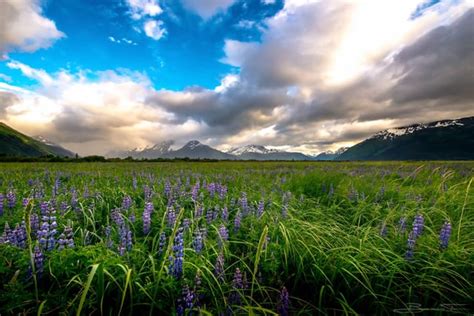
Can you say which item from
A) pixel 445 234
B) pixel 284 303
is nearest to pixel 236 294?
pixel 284 303

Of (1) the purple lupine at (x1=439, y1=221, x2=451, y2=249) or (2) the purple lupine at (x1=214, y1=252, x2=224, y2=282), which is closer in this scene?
(2) the purple lupine at (x1=214, y1=252, x2=224, y2=282)

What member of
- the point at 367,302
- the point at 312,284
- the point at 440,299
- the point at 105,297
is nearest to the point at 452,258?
the point at 440,299

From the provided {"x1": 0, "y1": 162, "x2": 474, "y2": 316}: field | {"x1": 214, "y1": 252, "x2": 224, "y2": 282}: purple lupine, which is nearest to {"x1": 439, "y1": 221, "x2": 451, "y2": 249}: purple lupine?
{"x1": 0, "y1": 162, "x2": 474, "y2": 316}: field

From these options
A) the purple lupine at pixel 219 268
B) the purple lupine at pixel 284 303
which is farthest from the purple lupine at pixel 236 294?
the purple lupine at pixel 284 303

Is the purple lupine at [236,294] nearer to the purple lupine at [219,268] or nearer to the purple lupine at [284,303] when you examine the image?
the purple lupine at [219,268]

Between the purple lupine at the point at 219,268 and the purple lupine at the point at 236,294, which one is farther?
the purple lupine at the point at 219,268

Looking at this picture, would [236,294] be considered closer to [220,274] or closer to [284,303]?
[220,274]

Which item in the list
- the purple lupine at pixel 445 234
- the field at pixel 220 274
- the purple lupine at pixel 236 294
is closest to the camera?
the field at pixel 220 274

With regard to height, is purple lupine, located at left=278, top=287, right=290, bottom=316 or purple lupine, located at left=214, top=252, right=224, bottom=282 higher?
purple lupine, located at left=214, top=252, right=224, bottom=282

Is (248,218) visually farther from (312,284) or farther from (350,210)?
(350,210)

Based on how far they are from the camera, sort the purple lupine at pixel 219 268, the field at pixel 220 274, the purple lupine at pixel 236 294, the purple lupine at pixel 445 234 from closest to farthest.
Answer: the field at pixel 220 274 < the purple lupine at pixel 236 294 < the purple lupine at pixel 219 268 < the purple lupine at pixel 445 234

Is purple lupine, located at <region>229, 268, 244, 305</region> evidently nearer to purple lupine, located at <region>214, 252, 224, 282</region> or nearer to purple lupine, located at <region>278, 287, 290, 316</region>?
purple lupine, located at <region>214, 252, 224, 282</region>

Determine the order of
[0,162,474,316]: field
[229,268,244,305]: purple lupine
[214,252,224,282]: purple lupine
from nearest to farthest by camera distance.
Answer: [0,162,474,316]: field, [229,268,244,305]: purple lupine, [214,252,224,282]: purple lupine

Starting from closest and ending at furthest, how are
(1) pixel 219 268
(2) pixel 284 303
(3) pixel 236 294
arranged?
1. (2) pixel 284 303
2. (3) pixel 236 294
3. (1) pixel 219 268
